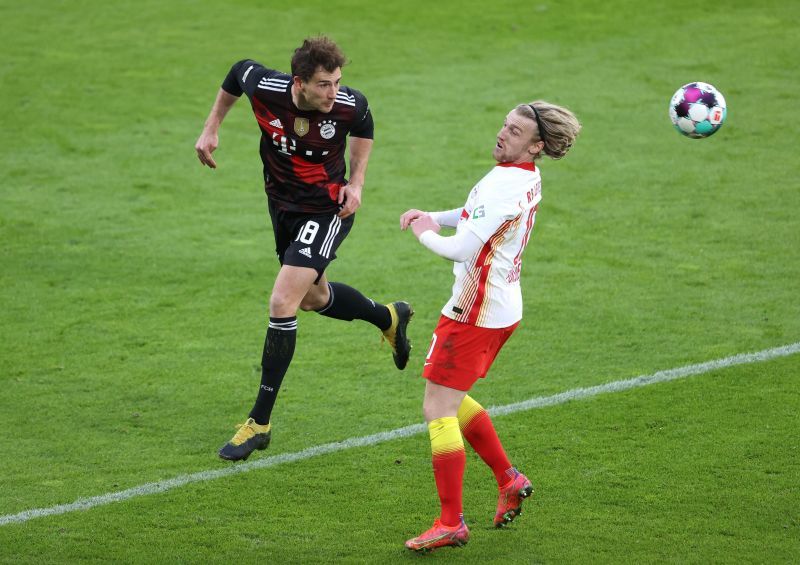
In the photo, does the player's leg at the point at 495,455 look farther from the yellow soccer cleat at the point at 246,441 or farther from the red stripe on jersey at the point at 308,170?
the red stripe on jersey at the point at 308,170

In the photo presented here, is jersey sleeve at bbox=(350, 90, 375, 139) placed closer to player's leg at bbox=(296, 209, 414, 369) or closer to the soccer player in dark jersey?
the soccer player in dark jersey

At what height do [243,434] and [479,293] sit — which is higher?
[479,293]

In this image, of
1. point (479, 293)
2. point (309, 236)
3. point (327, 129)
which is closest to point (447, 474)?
point (479, 293)

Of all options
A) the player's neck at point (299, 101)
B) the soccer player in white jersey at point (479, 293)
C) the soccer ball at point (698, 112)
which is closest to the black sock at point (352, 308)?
the player's neck at point (299, 101)

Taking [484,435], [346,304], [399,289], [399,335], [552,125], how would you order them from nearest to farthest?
[552,125], [484,435], [346,304], [399,335], [399,289]

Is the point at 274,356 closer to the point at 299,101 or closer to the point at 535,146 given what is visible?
the point at 299,101

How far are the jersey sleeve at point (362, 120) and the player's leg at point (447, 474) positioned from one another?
2.07m

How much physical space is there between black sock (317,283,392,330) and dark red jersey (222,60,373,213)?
755 mm

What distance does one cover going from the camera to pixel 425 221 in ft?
16.9

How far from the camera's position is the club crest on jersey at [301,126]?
6.45 m

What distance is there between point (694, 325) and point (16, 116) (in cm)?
886

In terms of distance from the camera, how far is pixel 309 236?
6484 millimetres

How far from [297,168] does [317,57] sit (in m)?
0.80


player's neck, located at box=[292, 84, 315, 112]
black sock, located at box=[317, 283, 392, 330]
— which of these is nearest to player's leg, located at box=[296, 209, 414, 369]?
black sock, located at box=[317, 283, 392, 330]
